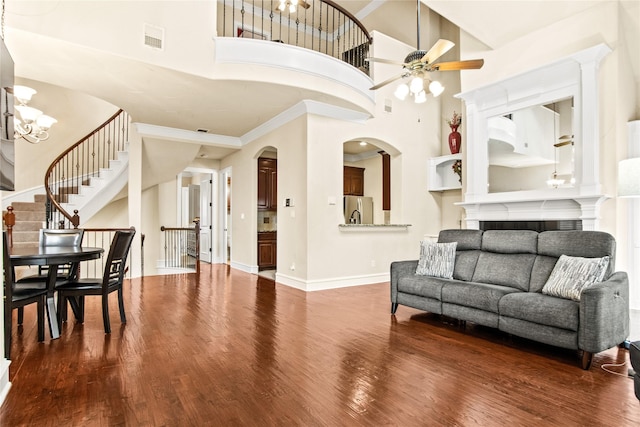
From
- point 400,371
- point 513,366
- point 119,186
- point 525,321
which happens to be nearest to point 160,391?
point 400,371

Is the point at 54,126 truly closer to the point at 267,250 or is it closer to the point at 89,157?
the point at 89,157

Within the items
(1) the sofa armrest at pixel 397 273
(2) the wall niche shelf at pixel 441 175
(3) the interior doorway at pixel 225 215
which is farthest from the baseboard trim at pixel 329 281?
(3) the interior doorway at pixel 225 215

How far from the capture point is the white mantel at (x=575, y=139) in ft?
13.8

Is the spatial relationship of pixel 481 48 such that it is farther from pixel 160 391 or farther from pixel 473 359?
pixel 160 391

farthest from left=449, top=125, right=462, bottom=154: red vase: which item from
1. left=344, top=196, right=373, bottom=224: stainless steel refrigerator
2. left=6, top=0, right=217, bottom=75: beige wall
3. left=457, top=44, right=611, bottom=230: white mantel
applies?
left=6, top=0, right=217, bottom=75: beige wall

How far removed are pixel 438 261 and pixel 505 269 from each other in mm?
687

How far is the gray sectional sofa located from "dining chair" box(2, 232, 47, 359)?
3443mm

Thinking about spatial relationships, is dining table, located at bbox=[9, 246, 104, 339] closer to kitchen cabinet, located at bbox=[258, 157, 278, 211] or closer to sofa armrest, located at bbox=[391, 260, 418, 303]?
sofa armrest, located at bbox=[391, 260, 418, 303]

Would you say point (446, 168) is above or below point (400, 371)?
above

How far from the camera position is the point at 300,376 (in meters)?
2.48

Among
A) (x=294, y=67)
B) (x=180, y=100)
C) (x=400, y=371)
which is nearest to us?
(x=400, y=371)

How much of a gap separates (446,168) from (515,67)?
2.40m

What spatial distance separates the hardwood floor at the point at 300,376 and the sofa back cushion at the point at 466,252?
58 centimetres

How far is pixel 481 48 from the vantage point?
5418 mm
